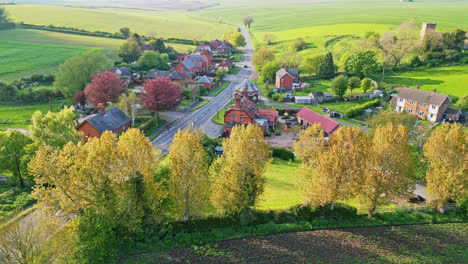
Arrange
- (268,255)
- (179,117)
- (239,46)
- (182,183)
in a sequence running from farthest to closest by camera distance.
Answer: (239,46) → (179,117) → (182,183) → (268,255)

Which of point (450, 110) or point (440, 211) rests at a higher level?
point (450, 110)

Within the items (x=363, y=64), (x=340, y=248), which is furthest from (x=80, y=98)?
(x=363, y=64)

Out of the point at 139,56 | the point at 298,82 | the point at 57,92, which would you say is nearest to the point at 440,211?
the point at 298,82

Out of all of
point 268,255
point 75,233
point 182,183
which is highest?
point 182,183

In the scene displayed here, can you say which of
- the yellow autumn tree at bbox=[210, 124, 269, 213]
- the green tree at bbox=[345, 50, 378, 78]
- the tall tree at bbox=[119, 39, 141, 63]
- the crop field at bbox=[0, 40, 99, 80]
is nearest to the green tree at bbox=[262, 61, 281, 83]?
the green tree at bbox=[345, 50, 378, 78]

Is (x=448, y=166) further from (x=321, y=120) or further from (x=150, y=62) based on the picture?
(x=150, y=62)

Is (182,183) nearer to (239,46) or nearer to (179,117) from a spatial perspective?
(179,117)
